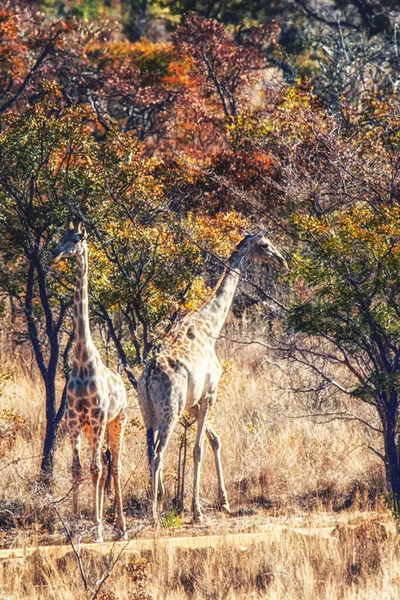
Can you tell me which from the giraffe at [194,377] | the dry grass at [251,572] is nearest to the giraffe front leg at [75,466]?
the giraffe at [194,377]

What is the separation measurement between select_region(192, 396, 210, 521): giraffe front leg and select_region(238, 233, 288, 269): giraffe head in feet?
5.96

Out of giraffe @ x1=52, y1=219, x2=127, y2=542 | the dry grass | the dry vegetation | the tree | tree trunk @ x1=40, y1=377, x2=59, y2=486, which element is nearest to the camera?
the dry grass

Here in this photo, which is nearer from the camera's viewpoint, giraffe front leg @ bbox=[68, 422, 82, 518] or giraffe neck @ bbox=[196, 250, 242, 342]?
giraffe front leg @ bbox=[68, 422, 82, 518]

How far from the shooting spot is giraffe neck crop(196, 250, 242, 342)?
11.8 m

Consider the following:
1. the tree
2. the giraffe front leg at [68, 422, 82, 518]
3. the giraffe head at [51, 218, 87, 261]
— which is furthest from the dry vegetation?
the giraffe head at [51, 218, 87, 261]

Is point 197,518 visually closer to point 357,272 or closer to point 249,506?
point 249,506

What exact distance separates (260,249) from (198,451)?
2468mm

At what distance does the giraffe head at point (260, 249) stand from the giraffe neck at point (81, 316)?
2.55 meters

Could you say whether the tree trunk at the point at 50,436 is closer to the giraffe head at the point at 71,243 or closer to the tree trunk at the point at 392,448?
the giraffe head at the point at 71,243

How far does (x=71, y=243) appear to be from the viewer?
9.85 m

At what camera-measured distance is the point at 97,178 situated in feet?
39.9

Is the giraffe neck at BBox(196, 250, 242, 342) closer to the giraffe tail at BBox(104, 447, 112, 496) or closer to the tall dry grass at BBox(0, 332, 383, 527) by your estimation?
the tall dry grass at BBox(0, 332, 383, 527)

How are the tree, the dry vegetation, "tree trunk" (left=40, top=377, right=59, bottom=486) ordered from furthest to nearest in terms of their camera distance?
"tree trunk" (left=40, top=377, right=59, bottom=486), the tree, the dry vegetation

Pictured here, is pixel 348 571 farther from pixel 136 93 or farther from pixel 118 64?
pixel 118 64
